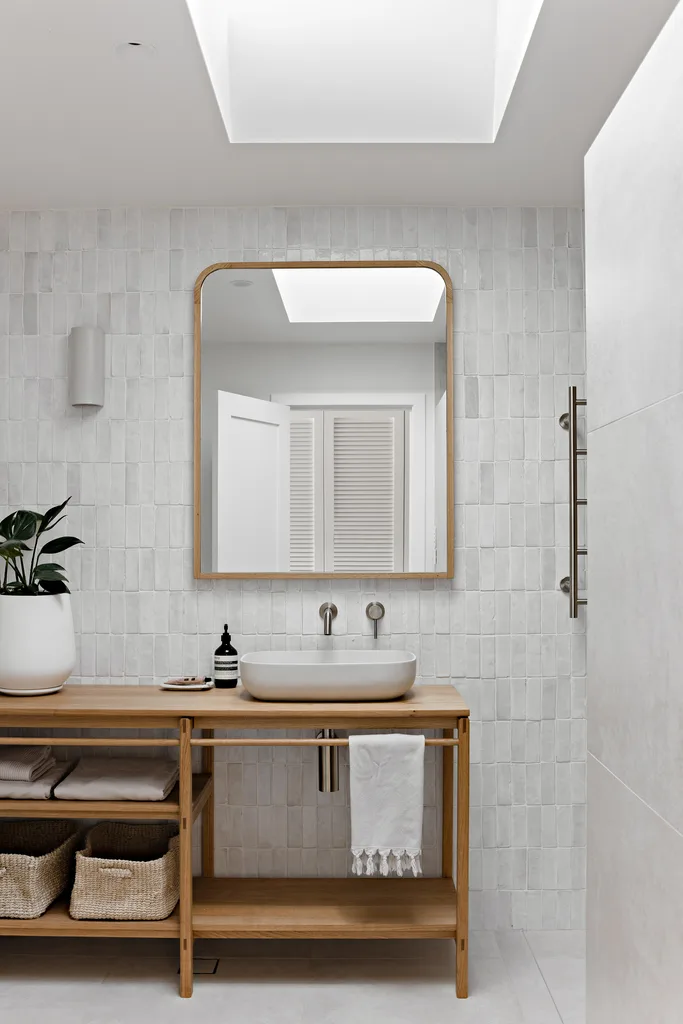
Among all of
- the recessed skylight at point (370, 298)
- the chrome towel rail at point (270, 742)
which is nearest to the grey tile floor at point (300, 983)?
the chrome towel rail at point (270, 742)

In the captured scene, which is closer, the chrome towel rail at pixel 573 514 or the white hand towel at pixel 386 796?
the white hand towel at pixel 386 796

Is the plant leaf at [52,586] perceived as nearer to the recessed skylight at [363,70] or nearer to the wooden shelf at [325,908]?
the wooden shelf at [325,908]

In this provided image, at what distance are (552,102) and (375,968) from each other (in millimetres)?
2592

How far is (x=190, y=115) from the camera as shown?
2391 mm

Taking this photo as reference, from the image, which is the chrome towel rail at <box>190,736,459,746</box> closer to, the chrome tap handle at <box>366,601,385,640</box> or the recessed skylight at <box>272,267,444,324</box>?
the chrome tap handle at <box>366,601,385,640</box>

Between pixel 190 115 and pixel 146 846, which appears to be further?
pixel 146 846

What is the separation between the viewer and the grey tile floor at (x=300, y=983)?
95.4 inches

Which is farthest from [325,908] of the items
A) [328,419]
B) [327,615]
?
[328,419]

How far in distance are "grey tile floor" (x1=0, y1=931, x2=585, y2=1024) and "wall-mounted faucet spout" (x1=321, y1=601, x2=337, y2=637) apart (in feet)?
3.40

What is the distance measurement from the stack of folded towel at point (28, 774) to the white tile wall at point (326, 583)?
37 centimetres

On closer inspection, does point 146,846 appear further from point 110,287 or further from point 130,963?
point 110,287

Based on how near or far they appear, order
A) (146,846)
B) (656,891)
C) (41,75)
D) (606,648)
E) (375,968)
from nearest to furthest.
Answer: (656,891)
(606,648)
(41,75)
(375,968)
(146,846)

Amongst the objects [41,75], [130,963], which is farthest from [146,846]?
[41,75]

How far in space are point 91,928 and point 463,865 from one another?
1.12 meters
